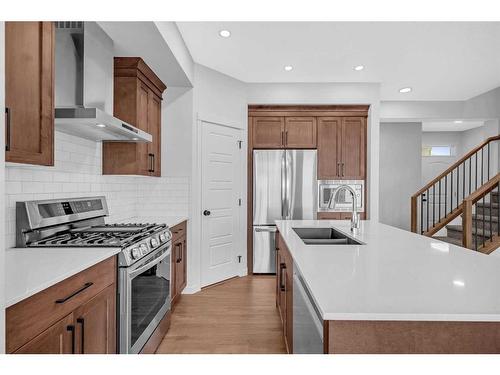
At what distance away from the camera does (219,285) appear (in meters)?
4.00

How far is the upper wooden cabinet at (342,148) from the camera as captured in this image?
460 centimetres

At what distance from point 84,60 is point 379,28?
2548 mm

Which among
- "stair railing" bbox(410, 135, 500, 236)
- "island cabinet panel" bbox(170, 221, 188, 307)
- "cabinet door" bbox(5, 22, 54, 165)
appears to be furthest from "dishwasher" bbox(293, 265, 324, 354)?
"stair railing" bbox(410, 135, 500, 236)

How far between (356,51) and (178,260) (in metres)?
2.94

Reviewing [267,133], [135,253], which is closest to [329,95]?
[267,133]

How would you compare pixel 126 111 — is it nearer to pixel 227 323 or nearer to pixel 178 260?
pixel 178 260

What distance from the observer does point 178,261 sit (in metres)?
3.29

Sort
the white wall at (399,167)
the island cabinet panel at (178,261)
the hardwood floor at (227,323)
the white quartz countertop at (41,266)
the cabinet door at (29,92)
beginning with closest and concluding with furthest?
the white quartz countertop at (41,266) < the cabinet door at (29,92) < the hardwood floor at (227,323) < the island cabinet panel at (178,261) < the white wall at (399,167)

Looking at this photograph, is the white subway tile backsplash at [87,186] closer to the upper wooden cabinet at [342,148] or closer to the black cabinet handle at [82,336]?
the black cabinet handle at [82,336]

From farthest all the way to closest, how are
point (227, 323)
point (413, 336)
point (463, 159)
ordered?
point (463, 159), point (227, 323), point (413, 336)

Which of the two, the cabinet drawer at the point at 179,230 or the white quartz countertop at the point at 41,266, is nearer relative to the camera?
the white quartz countertop at the point at 41,266

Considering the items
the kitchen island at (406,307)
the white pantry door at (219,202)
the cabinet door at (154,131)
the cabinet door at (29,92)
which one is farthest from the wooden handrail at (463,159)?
the cabinet door at (29,92)

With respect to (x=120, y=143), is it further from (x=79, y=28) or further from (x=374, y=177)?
(x=374, y=177)

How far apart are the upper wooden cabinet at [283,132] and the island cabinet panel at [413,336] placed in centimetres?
383
